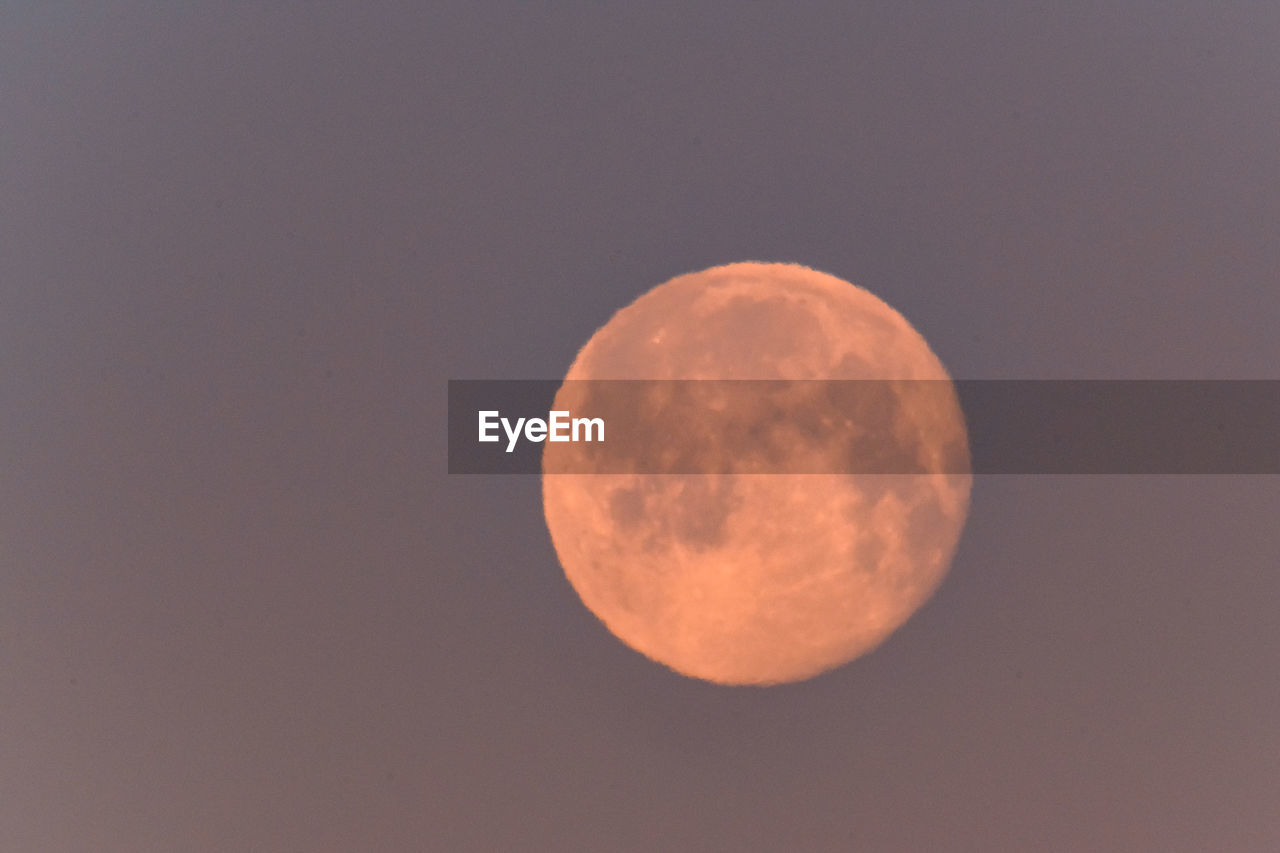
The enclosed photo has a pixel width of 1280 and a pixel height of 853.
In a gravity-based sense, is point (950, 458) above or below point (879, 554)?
above

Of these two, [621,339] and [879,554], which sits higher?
[621,339]

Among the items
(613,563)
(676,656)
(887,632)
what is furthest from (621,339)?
(887,632)

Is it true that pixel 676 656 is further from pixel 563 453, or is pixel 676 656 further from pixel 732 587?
pixel 563 453

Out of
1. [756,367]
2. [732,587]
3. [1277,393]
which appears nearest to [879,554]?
[732,587]

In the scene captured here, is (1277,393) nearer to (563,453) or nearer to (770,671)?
(770,671)

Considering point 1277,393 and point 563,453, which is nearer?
point 1277,393

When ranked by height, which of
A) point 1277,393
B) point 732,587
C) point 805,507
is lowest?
point 732,587
